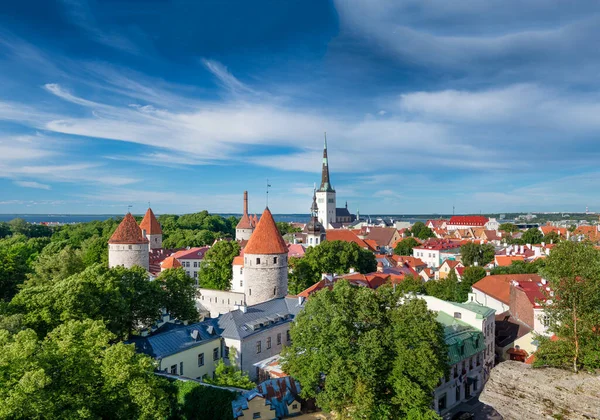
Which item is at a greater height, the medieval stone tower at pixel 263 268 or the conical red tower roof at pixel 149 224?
the conical red tower roof at pixel 149 224

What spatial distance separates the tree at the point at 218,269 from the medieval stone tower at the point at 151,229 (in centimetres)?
1876

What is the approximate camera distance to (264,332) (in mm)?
26703

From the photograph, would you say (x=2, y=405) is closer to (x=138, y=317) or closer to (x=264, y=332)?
(x=138, y=317)

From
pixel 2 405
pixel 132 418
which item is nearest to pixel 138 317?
pixel 132 418

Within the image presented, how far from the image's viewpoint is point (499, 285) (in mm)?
38125

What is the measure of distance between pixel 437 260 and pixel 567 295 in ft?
196

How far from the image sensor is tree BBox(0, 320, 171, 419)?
12.0 metres

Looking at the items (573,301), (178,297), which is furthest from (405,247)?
(573,301)

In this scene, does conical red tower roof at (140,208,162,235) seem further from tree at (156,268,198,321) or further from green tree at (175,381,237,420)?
green tree at (175,381,237,420)

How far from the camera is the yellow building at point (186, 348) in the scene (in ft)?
72.2

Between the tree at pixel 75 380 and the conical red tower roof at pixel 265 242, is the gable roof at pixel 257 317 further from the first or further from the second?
the tree at pixel 75 380

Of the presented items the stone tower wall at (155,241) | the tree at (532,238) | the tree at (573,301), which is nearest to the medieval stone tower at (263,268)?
the tree at (573,301)

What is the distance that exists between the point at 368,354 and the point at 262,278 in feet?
54.4

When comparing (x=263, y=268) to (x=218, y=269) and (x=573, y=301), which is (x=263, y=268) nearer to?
(x=218, y=269)
